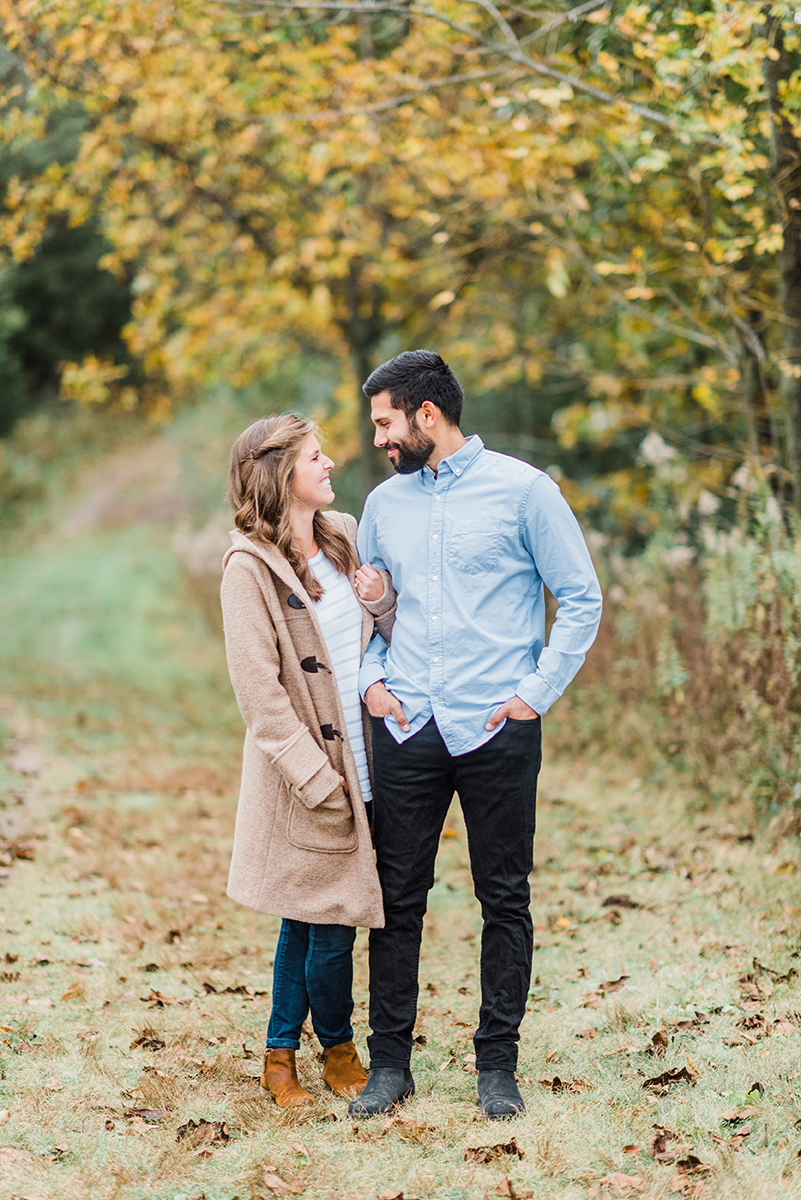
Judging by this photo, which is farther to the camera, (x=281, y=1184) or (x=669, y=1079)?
(x=669, y=1079)

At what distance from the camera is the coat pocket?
3.22 m

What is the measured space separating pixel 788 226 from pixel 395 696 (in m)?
3.86

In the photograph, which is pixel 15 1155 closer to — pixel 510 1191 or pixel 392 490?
pixel 510 1191

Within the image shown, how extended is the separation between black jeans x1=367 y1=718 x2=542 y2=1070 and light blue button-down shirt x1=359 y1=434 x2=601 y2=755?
9 cm

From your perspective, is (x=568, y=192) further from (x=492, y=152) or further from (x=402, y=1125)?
(x=402, y=1125)

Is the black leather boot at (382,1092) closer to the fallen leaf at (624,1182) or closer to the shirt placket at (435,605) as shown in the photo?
the fallen leaf at (624,1182)

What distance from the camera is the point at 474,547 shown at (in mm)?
3154

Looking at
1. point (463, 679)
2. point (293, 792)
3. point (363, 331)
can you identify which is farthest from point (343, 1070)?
point (363, 331)

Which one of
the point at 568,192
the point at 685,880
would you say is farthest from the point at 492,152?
the point at 685,880

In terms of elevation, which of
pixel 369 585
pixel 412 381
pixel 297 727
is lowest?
pixel 297 727

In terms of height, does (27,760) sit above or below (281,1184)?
below

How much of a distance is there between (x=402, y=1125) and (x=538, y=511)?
1.71 meters

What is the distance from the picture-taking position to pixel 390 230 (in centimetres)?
1009

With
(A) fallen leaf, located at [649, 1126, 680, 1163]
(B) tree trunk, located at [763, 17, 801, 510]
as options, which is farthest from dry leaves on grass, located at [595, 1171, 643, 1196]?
(B) tree trunk, located at [763, 17, 801, 510]
